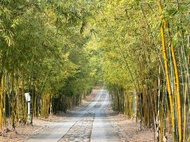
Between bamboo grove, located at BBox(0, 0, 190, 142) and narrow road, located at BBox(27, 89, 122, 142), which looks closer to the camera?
bamboo grove, located at BBox(0, 0, 190, 142)

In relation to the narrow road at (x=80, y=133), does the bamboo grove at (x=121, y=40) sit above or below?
above

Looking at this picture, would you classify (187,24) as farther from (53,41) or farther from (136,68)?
(136,68)

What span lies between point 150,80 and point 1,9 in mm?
6521

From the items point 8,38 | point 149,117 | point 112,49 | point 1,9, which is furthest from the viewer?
point 112,49

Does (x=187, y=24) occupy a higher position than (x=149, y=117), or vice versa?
(x=187, y=24)

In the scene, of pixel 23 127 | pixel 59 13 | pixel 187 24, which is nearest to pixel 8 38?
pixel 59 13

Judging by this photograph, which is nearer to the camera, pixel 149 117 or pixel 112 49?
pixel 149 117

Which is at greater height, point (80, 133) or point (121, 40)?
point (121, 40)

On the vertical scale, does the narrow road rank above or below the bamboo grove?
below

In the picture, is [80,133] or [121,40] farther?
[80,133]

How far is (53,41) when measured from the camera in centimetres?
1064

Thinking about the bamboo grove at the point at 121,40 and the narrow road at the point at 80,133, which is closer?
the bamboo grove at the point at 121,40

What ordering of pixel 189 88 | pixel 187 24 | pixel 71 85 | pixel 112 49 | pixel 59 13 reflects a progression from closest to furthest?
1. pixel 187 24
2. pixel 189 88
3. pixel 59 13
4. pixel 112 49
5. pixel 71 85

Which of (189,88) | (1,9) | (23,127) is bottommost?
(23,127)
